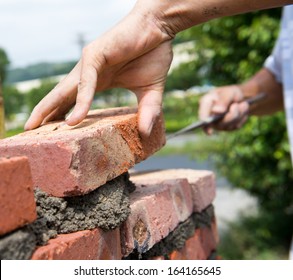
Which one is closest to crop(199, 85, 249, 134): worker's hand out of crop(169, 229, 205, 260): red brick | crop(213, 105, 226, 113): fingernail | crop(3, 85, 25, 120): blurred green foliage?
crop(213, 105, 226, 113): fingernail

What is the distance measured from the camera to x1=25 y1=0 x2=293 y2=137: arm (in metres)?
1.61

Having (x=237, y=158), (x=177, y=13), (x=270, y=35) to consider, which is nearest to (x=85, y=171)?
(x=177, y=13)

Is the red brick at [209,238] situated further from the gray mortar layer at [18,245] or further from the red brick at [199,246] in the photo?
the gray mortar layer at [18,245]

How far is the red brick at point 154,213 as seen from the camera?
1436 millimetres

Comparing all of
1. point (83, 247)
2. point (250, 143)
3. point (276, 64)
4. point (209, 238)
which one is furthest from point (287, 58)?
point (250, 143)

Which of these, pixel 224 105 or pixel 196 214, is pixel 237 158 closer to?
pixel 224 105

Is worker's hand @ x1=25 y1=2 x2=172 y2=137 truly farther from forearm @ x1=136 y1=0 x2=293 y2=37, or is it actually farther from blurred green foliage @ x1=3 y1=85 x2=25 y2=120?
blurred green foliage @ x1=3 y1=85 x2=25 y2=120

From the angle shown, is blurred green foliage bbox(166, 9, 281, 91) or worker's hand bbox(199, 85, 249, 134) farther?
blurred green foliage bbox(166, 9, 281, 91)

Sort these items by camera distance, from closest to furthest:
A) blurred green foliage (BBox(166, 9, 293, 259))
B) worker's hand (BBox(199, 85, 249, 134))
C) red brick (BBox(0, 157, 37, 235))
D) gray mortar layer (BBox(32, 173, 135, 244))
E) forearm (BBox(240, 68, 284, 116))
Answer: red brick (BBox(0, 157, 37, 235))
gray mortar layer (BBox(32, 173, 135, 244))
worker's hand (BBox(199, 85, 249, 134))
forearm (BBox(240, 68, 284, 116))
blurred green foliage (BBox(166, 9, 293, 259))

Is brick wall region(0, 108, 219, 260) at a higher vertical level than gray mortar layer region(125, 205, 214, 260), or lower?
higher

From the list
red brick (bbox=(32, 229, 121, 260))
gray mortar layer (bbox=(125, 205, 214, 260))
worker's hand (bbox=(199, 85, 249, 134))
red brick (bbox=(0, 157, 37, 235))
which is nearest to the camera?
red brick (bbox=(0, 157, 37, 235))

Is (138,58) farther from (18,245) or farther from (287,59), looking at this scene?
(287,59)
